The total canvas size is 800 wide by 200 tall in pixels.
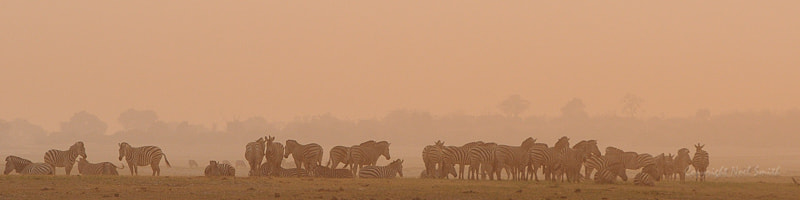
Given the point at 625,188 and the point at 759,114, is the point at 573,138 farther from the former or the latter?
the point at 625,188

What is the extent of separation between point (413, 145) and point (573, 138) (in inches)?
1096

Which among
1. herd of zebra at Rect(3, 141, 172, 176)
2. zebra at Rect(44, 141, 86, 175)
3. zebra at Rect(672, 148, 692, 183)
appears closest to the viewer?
herd of zebra at Rect(3, 141, 172, 176)

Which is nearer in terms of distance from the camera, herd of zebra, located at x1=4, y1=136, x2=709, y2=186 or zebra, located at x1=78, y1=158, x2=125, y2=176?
herd of zebra, located at x1=4, y1=136, x2=709, y2=186

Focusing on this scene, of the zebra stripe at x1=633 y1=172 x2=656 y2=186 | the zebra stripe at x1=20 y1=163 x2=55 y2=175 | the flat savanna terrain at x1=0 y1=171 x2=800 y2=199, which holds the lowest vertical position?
the flat savanna terrain at x1=0 y1=171 x2=800 y2=199

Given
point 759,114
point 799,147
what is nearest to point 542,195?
point 799,147

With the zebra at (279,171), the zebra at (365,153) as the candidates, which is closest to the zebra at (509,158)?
the zebra at (365,153)

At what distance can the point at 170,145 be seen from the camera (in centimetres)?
19512

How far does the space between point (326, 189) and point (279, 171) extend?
37.6ft

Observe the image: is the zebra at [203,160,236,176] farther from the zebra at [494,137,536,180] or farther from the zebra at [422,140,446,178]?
the zebra at [494,137,536,180]

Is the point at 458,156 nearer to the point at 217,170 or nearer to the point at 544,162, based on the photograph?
the point at 544,162

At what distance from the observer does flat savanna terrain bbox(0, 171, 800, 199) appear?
110 feet

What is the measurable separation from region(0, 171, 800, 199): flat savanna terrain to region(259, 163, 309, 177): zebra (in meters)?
5.30

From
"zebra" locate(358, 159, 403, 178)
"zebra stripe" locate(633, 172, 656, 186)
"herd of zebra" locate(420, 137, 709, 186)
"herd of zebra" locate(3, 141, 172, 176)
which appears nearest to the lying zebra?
"herd of zebra" locate(3, 141, 172, 176)

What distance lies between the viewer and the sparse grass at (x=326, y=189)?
110 feet
